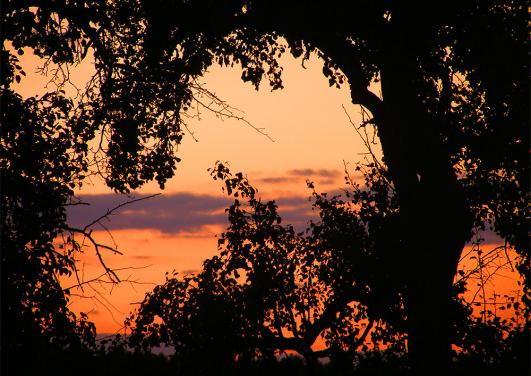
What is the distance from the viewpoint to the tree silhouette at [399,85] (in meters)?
10.2

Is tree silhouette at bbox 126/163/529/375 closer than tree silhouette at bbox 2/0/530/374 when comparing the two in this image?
No

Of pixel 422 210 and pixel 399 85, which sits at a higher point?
pixel 399 85

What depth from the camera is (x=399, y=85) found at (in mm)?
10859

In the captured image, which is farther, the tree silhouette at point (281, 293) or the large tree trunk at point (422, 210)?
the tree silhouette at point (281, 293)

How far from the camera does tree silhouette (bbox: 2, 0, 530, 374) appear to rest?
10.2 meters

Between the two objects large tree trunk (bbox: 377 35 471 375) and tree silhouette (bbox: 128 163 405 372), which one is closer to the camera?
large tree trunk (bbox: 377 35 471 375)

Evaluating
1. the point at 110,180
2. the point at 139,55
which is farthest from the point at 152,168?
the point at 139,55

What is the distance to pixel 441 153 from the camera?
1048 centimetres

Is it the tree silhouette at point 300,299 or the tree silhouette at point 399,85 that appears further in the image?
the tree silhouette at point 300,299

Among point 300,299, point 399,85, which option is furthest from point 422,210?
point 300,299

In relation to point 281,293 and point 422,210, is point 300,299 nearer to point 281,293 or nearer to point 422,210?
point 281,293

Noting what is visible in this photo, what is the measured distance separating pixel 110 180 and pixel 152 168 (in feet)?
3.78

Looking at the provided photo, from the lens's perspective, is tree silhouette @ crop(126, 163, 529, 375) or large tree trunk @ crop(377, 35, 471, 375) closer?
large tree trunk @ crop(377, 35, 471, 375)

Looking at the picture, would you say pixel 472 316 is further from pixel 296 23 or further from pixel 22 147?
pixel 22 147
